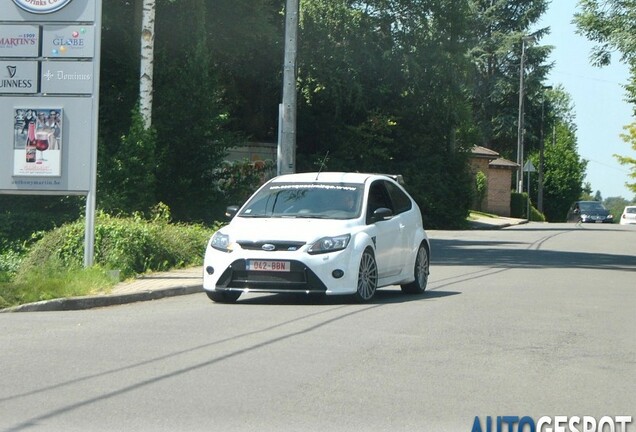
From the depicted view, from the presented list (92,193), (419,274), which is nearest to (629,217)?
(419,274)

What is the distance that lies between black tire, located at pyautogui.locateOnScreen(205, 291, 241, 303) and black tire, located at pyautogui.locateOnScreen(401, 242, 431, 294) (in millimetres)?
2621

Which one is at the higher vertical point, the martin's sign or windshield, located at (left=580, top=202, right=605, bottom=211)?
the martin's sign

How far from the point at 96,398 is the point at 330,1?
3695 cm

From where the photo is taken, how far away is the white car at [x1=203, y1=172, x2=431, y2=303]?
13.8 meters

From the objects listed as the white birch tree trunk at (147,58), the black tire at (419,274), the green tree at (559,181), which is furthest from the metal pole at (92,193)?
the green tree at (559,181)

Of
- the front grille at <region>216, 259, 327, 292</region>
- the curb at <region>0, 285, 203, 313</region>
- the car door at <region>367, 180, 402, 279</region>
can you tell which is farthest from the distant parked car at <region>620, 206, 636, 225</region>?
the front grille at <region>216, 259, 327, 292</region>

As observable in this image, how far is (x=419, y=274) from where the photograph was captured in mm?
16062

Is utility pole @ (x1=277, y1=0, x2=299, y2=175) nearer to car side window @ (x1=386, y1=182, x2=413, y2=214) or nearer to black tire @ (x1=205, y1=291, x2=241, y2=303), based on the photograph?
car side window @ (x1=386, y1=182, x2=413, y2=214)

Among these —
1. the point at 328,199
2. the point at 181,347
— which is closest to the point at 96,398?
the point at 181,347

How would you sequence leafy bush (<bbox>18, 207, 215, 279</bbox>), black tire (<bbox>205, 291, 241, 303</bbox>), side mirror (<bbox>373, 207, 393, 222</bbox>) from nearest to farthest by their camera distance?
black tire (<bbox>205, 291, 241, 303</bbox>), side mirror (<bbox>373, 207, 393, 222</bbox>), leafy bush (<bbox>18, 207, 215, 279</bbox>)

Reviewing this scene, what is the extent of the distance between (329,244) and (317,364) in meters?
4.69

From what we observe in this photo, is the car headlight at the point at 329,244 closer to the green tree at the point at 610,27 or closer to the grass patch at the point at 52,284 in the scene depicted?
the grass patch at the point at 52,284

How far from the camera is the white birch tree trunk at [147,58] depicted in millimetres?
23609

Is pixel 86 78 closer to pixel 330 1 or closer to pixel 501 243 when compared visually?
pixel 501 243
